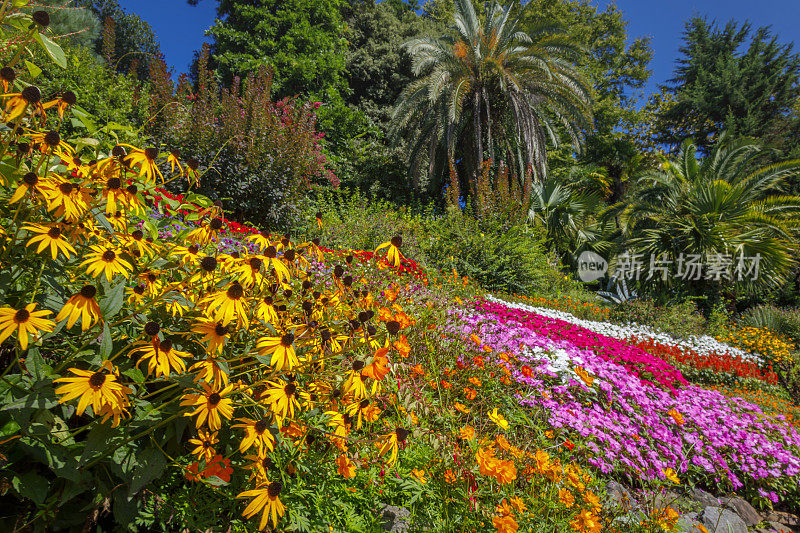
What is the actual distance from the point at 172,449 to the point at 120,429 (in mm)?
203

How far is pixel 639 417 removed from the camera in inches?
108

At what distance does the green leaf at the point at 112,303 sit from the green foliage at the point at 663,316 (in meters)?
8.68

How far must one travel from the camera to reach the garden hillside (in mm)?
892

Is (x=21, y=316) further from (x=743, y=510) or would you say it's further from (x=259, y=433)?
(x=743, y=510)

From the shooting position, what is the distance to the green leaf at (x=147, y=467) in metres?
0.84

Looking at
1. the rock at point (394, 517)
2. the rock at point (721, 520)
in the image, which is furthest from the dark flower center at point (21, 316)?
the rock at point (721, 520)

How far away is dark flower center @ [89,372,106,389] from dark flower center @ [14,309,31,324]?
169mm

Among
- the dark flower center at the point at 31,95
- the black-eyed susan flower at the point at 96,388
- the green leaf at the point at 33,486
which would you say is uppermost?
the dark flower center at the point at 31,95

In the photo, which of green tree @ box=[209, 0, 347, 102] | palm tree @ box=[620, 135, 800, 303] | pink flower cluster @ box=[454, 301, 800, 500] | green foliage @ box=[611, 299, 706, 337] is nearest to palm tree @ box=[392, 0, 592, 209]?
palm tree @ box=[620, 135, 800, 303]

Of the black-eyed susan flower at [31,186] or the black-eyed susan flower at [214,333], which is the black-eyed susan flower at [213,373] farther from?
the black-eyed susan flower at [31,186]

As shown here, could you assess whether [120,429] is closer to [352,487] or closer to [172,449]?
[172,449]

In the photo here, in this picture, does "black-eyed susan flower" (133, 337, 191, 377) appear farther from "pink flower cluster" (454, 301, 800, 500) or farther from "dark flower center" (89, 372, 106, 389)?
"pink flower cluster" (454, 301, 800, 500)

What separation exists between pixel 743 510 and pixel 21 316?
385cm

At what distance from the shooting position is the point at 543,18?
59.0 feet
